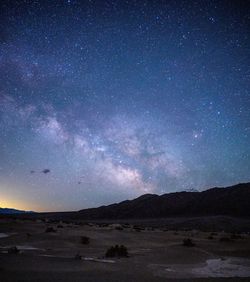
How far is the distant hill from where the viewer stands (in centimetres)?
8612

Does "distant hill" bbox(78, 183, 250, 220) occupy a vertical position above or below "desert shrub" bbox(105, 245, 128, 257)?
above

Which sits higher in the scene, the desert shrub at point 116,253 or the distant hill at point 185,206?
the distant hill at point 185,206

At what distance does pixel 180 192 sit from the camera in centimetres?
11694

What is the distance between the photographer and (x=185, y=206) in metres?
97.2

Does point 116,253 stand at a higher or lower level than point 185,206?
lower

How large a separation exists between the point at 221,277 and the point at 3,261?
6086mm

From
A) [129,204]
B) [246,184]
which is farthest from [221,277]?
[129,204]

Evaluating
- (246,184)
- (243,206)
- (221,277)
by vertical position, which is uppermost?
(246,184)

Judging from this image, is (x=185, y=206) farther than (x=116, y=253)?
Yes

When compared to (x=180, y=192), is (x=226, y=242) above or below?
below

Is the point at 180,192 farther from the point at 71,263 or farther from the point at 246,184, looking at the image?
→ the point at 71,263

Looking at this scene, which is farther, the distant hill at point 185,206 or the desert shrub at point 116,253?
the distant hill at point 185,206

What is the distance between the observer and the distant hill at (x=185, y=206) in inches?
3391

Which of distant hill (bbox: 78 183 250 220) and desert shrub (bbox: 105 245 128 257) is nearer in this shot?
desert shrub (bbox: 105 245 128 257)
